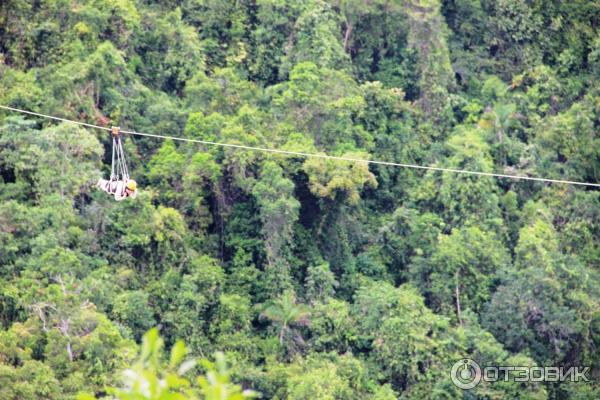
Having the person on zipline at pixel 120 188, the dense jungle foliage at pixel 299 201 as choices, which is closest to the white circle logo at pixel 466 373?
the dense jungle foliage at pixel 299 201

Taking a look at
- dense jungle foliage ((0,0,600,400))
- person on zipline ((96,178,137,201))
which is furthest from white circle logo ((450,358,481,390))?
person on zipline ((96,178,137,201))

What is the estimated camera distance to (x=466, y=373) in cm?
1752

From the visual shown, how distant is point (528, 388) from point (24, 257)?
7402 mm

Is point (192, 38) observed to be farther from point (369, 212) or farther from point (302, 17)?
point (369, 212)

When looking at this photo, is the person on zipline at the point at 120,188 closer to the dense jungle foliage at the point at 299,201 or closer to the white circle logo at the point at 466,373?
the dense jungle foliage at the point at 299,201

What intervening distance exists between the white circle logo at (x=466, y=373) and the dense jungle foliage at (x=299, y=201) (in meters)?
0.21

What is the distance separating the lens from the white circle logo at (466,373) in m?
17.3

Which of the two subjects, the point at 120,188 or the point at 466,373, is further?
the point at 466,373

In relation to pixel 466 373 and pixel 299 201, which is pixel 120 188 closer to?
pixel 299 201

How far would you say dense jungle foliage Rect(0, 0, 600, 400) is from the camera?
16484mm

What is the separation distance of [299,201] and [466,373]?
3613 mm

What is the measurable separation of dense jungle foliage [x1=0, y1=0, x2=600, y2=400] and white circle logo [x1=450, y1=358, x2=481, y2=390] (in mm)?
208

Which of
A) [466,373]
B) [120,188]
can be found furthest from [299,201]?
[120,188]

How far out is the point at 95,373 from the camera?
15.1m
